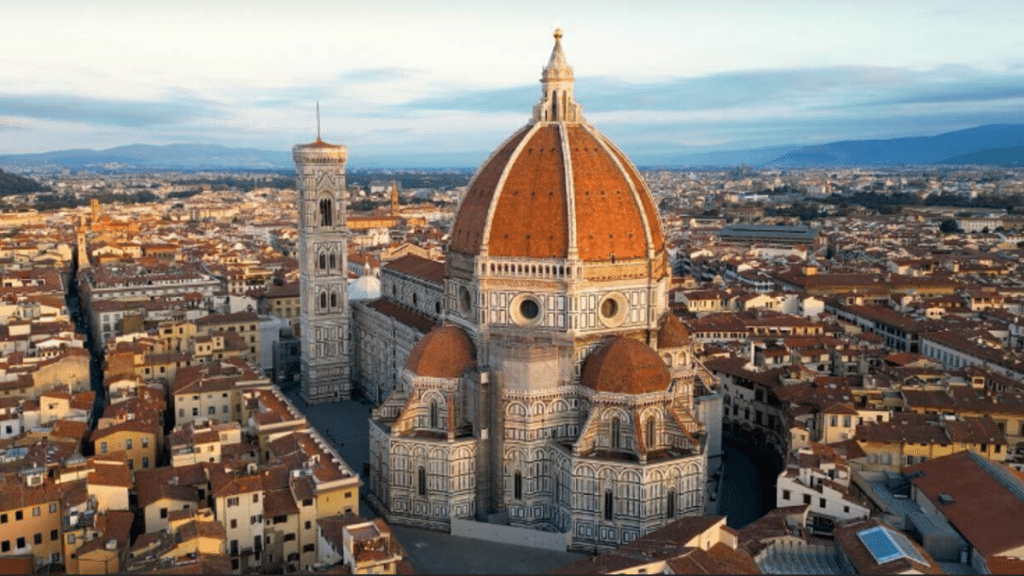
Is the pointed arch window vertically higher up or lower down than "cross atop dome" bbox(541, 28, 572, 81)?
lower down

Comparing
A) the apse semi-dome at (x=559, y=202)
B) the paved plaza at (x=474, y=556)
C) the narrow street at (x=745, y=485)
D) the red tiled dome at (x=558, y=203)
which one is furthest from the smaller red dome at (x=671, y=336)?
the paved plaza at (x=474, y=556)

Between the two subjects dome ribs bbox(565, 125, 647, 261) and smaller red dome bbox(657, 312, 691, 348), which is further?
smaller red dome bbox(657, 312, 691, 348)

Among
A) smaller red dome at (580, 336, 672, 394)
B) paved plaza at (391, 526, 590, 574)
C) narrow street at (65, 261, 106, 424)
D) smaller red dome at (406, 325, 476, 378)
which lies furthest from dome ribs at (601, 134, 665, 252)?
narrow street at (65, 261, 106, 424)

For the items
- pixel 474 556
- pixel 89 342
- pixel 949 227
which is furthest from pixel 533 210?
pixel 949 227

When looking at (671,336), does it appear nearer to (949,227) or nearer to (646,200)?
(646,200)

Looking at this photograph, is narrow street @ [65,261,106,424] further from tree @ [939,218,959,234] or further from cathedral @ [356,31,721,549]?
tree @ [939,218,959,234]

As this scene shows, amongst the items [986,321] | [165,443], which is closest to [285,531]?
[165,443]

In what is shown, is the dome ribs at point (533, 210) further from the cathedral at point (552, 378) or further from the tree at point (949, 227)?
the tree at point (949, 227)

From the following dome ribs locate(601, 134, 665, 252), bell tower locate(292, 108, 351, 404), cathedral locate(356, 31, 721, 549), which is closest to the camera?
cathedral locate(356, 31, 721, 549)
